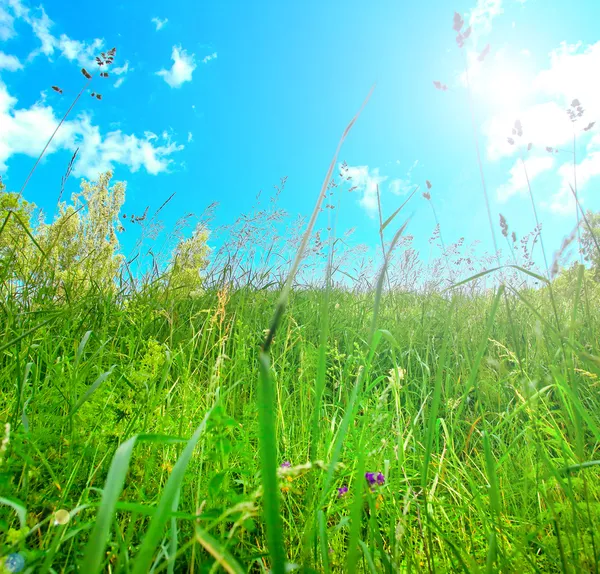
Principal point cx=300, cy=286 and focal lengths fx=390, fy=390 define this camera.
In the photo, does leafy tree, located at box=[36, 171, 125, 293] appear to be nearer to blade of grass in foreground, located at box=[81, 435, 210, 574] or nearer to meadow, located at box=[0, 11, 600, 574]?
meadow, located at box=[0, 11, 600, 574]

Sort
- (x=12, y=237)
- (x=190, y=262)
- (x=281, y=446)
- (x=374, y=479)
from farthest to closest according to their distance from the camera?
1. (x=190, y=262)
2. (x=12, y=237)
3. (x=281, y=446)
4. (x=374, y=479)

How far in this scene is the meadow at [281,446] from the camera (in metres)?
0.65

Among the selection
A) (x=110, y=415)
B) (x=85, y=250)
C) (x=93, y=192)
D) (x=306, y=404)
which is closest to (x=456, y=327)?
(x=306, y=404)

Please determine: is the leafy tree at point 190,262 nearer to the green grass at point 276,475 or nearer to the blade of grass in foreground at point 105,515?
the green grass at point 276,475

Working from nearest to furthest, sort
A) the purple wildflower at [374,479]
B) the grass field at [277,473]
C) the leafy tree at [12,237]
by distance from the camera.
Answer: the grass field at [277,473], the purple wildflower at [374,479], the leafy tree at [12,237]

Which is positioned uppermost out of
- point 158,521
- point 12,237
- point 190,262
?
point 190,262

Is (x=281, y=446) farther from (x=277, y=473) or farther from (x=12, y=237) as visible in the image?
(x=12, y=237)

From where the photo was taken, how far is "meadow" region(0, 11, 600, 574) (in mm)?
648

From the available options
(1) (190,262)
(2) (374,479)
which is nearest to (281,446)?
(2) (374,479)

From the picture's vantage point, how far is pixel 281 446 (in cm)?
166

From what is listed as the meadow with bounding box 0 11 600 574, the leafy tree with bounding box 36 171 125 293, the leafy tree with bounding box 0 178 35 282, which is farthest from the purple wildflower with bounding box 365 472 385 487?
the leafy tree with bounding box 36 171 125 293

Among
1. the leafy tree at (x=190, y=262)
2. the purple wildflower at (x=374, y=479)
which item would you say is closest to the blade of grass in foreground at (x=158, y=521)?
the purple wildflower at (x=374, y=479)

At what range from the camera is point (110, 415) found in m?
1.41

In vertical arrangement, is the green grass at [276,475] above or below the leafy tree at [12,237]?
below
